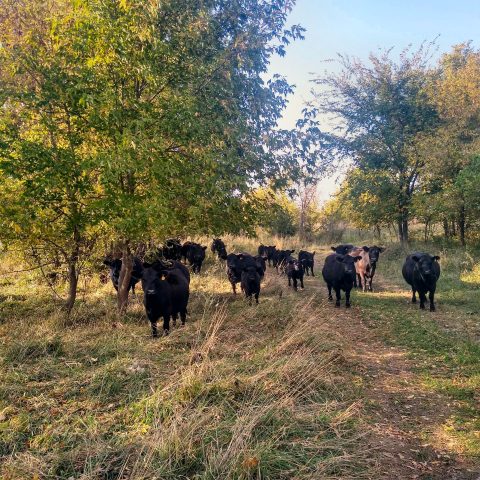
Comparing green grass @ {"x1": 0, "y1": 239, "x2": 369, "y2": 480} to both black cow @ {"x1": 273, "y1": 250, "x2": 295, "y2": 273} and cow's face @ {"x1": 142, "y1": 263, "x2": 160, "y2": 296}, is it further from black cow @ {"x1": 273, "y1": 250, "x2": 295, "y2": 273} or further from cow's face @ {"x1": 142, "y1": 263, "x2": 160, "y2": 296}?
black cow @ {"x1": 273, "y1": 250, "x2": 295, "y2": 273}

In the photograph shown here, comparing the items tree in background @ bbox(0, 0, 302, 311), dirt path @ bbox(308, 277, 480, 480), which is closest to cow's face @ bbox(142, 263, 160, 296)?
tree in background @ bbox(0, 0, 302, 311)

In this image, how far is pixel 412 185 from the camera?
25.3 m

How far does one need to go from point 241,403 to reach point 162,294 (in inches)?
188

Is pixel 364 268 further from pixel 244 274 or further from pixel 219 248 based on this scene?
pixel 219 248

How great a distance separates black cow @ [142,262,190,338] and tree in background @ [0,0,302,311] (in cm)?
99

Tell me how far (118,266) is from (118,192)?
193 inches

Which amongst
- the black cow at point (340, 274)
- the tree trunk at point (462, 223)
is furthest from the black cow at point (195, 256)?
the tree trunk at point (462, 223)

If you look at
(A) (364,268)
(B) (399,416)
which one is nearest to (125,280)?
(B) (399,416)

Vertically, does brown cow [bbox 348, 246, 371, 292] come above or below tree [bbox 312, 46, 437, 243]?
below

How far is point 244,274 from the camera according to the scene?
12.9 m

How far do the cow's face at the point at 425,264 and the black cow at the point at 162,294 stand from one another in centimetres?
695

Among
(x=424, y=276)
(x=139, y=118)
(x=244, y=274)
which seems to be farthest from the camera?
(x=244, y=274)

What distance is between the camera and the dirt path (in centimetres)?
437

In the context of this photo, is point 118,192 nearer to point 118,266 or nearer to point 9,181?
point 9,181
